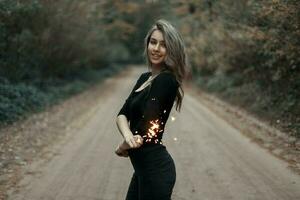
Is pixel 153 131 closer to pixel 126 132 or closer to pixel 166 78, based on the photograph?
pixel 126 132

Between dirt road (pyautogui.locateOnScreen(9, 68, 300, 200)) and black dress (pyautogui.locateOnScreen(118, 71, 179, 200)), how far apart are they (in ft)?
14.5

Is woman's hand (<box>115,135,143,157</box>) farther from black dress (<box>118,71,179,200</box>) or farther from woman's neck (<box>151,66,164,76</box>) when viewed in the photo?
woman's neck (<box>151,66,164,76</box>)

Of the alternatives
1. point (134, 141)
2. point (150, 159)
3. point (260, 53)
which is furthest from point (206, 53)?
point (134, 141)

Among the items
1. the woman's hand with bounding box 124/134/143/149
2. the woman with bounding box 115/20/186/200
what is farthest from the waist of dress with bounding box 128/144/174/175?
the woman's hand with bounding box 124/134/143/149

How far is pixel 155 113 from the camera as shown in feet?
9.84

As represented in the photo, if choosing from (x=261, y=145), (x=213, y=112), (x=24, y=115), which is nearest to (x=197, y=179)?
(x=261, y=145)

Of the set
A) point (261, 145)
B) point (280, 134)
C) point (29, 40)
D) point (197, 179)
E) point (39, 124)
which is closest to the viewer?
point (197, 179)

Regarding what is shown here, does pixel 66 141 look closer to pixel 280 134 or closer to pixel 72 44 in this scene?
pixel 280 134

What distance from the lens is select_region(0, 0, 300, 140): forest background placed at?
14484 millimetres

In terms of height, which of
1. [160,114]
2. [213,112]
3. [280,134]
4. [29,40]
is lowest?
[213,112]

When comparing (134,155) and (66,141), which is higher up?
(134,155)

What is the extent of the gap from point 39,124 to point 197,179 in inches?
314

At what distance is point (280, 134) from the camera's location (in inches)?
518

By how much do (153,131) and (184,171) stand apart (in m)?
6.28
